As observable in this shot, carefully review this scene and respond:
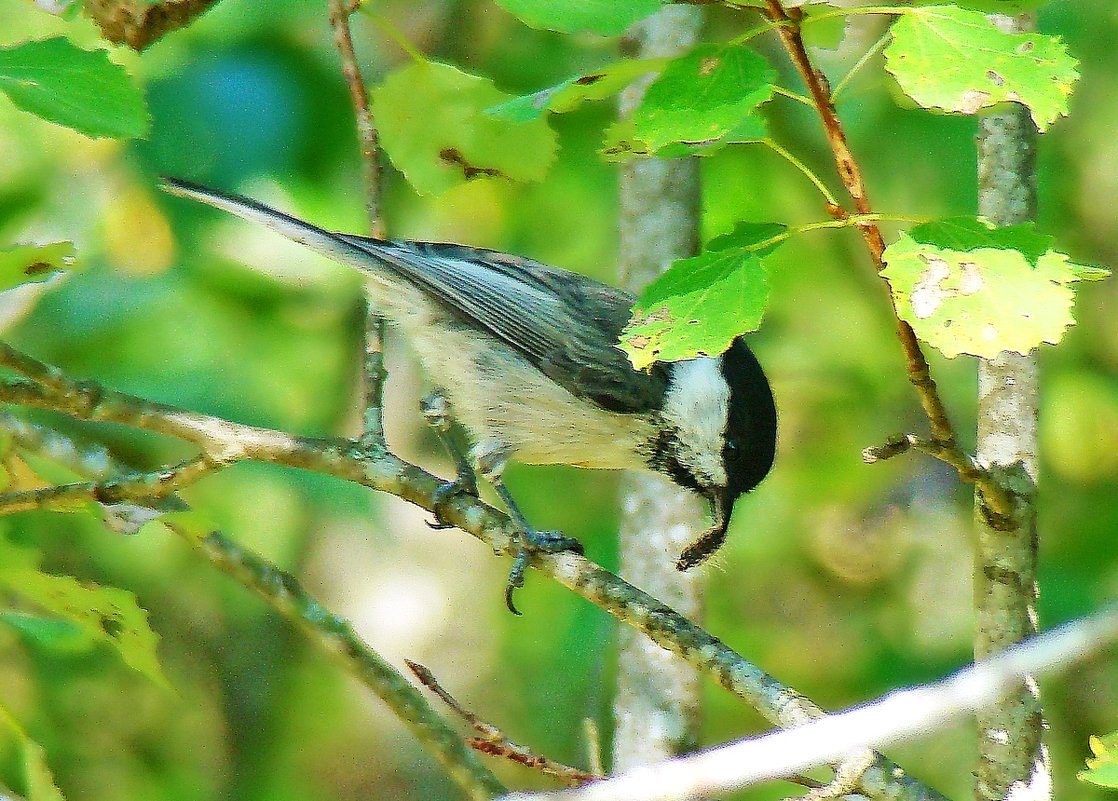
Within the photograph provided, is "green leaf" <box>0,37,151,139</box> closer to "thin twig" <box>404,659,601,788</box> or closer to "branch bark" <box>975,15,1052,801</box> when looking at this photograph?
"thin twig" <box>404,659,601,788</box>

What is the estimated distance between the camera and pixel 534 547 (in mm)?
2166

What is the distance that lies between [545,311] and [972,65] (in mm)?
1942

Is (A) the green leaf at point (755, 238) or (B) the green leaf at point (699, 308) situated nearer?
(B) the green leaf at point (699, 308)

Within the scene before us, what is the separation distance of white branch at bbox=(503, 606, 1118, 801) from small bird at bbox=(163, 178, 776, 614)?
1618 mm

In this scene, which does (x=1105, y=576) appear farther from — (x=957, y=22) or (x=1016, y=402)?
(x=957, y=22)

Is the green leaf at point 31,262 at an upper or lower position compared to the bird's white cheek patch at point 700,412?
upper

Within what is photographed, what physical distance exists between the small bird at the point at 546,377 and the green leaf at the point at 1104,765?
1367 millimetres

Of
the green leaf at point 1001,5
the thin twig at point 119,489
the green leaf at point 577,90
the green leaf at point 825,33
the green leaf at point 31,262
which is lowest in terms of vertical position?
the thin twig at point 119,489

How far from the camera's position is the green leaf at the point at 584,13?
1442 millimetres

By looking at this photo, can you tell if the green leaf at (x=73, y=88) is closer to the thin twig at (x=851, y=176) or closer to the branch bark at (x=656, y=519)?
the thin twig at (x=851, y=176)

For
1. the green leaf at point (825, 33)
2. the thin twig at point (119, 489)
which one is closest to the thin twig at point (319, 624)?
the thin twig at point (119, 489)

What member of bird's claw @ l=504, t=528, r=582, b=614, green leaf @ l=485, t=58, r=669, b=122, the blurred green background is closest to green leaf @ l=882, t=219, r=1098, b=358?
green leaf @ l=485, t=58, r=669, b=122

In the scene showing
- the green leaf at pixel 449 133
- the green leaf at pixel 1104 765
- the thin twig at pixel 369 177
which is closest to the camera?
the green leaf at pixel 1104 765

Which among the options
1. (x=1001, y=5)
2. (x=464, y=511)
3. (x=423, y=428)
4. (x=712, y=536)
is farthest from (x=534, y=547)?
(x=423, y=428)
